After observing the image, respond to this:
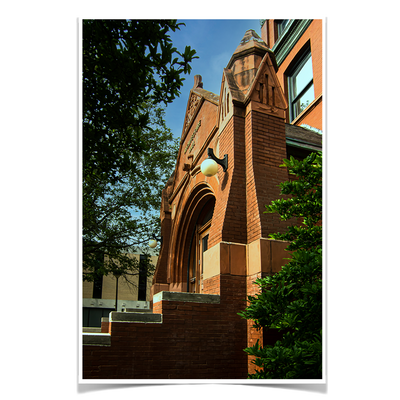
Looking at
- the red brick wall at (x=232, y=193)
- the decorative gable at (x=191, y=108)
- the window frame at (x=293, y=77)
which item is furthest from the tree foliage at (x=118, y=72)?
the window frame at (x=293, y=77)

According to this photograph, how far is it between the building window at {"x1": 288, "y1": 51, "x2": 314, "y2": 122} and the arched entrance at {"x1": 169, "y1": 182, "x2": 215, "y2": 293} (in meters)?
4.14

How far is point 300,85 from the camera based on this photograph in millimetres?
11102

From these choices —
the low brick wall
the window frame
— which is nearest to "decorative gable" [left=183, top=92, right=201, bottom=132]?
the window frame

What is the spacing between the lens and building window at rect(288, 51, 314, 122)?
34.9 ft

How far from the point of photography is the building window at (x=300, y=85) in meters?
10.6

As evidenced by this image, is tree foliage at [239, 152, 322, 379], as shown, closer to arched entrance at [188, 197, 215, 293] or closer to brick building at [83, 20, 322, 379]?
brick building at [83, 20, 322, 379]

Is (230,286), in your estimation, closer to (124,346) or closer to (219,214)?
(219,214)

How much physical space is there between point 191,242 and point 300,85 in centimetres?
576

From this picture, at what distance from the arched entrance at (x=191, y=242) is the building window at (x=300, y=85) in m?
4.14

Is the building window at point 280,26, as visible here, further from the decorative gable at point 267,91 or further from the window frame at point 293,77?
the decorative gable at point 267,91

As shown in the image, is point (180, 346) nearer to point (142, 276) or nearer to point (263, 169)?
point (263, 169)

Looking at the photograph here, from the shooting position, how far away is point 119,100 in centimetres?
496
